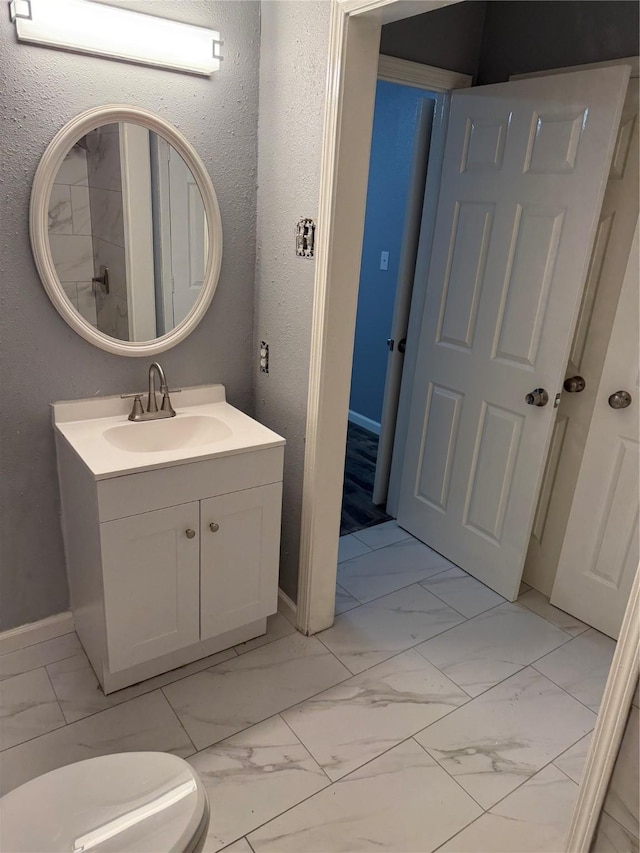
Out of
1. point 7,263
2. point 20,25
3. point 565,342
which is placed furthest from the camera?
point 565,342

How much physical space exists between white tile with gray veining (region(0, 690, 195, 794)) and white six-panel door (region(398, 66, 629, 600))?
1.42 metres

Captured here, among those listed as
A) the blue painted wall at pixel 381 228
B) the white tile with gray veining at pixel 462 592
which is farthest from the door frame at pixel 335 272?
the blue painted wall at pixel 381 228

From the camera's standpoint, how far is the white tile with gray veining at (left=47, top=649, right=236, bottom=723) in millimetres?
1811

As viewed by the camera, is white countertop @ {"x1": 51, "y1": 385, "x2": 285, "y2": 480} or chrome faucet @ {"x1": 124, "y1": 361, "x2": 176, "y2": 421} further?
chrome faucet @ {"x1": 124, "y1": 361, "x2": 176, "y2": 421}

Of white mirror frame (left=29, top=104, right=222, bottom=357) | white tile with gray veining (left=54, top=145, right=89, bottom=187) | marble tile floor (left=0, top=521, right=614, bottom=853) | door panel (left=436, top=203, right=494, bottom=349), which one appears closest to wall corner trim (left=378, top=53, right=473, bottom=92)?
door panel (left=436, top=203, right=494, bottom=349)

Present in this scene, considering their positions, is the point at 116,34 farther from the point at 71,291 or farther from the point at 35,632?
the point at 35,632

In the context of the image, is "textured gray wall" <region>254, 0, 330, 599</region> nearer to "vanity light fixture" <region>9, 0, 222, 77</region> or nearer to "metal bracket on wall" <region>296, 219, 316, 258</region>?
"metal bracket on wall" <region>296, 219, 316, 258</region>

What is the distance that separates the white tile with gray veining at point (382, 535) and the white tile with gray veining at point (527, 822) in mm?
1263

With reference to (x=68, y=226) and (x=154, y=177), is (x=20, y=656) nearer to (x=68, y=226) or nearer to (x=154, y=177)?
(x=68, y=226)

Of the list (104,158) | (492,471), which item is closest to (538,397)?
(492,471)

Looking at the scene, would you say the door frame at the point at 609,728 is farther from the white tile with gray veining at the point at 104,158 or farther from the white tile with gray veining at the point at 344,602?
the white tile with gray veining at the point at 104,158

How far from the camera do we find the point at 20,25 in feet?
5.03

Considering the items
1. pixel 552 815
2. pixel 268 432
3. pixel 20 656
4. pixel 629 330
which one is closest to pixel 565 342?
pixel 629 330

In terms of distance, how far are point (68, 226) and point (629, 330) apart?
1.83 metres
